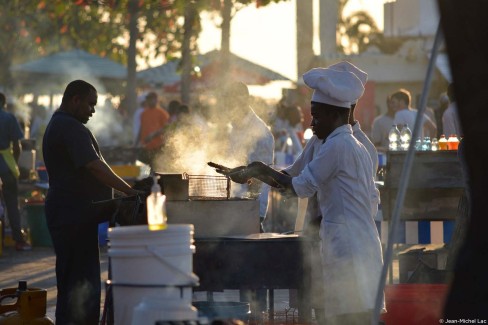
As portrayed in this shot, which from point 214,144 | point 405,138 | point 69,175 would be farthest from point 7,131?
point 69,175

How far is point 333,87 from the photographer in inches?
308

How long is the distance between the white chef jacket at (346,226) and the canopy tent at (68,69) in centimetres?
2534

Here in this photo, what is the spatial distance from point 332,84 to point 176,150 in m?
3.81

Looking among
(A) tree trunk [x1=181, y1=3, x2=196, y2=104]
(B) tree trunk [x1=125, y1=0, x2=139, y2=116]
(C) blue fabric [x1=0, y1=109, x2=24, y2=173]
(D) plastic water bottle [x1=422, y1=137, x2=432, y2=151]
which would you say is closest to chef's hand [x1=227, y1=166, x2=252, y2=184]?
(D) plastic water bottle [x1=422, y1=137, x2=432, y2=151]

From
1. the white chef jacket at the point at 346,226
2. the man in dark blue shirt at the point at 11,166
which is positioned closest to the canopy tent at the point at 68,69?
the man in dark blue shirt at the point at 11,166

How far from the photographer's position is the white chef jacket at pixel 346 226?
767 cm

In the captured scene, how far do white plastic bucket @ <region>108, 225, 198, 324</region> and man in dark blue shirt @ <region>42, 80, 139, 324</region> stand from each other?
3143mm

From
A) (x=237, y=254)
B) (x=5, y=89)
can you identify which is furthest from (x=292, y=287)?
(x=5, y=89)

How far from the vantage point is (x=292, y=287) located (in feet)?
28.5

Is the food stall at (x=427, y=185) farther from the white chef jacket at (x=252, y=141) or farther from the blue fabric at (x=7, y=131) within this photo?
the blue fabric at (x=7, y=131)

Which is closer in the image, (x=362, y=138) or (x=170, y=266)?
(x=170, y=266)

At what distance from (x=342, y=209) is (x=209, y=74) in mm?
25254

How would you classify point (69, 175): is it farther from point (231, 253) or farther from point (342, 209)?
point (342, 209)

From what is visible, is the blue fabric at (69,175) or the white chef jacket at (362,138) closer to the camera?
the blue fabric at (69,175)
